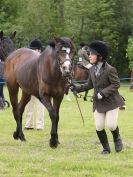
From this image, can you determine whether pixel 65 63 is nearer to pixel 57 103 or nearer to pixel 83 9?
pixel 57 103

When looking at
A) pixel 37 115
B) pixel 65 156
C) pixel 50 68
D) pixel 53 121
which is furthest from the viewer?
pixel 37 115

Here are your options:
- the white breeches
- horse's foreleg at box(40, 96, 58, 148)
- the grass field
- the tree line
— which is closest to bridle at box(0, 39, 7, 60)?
the grass field

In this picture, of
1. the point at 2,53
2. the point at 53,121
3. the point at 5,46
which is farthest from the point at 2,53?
the point at 53,121

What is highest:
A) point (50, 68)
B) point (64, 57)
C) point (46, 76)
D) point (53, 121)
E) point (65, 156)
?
point (64, 57)

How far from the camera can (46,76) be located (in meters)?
10.1

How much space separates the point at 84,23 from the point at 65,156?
1574 inches

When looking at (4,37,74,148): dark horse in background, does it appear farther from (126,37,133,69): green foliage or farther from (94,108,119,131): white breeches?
(126,37,133,69): green foliage

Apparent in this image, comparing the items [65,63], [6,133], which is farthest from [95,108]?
[6,133]

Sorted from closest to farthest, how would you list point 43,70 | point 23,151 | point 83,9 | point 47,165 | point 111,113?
→ point 47,165
point 111,113
point 23,151
point 43,70
point 83,9

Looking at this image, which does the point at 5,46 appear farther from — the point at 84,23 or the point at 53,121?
the point at 84,23

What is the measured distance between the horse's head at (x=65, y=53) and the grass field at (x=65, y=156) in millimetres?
1465

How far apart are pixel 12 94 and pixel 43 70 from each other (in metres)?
1.96

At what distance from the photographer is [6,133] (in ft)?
41.4

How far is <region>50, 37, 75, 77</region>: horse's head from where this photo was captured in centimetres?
930
